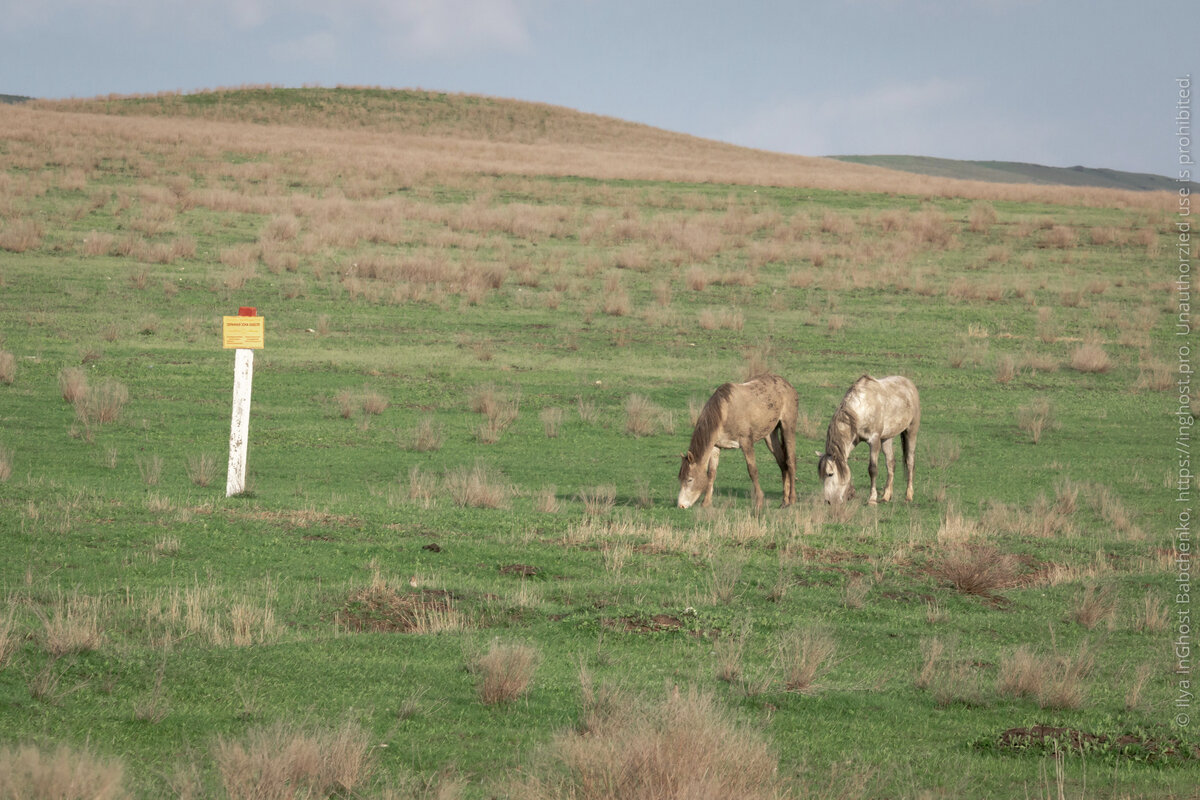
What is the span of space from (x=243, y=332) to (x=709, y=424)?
645 centimetres

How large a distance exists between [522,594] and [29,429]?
12.2 m

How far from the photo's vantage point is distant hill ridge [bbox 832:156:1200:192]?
6447 inches

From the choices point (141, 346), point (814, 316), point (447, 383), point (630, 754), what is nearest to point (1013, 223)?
point (814, 316)

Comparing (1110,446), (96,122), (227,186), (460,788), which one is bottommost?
(460,788)

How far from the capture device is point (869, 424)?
700 inches

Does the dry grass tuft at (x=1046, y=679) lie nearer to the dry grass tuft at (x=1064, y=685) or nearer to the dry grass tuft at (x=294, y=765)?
the dry grass tuft at (x=1064, y=685)

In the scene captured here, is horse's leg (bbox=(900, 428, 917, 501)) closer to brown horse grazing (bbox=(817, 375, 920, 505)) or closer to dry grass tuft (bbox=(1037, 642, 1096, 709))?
brown horse grazing (bbox=(817, 375, 920, 505))

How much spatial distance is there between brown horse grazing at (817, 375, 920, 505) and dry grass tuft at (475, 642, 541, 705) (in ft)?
31.2

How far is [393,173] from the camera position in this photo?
51.6 m

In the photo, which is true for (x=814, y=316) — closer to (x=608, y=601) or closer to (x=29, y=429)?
(x=29, y=429)

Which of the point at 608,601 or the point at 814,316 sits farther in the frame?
the point at 814,316

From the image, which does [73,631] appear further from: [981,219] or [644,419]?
[981,219]

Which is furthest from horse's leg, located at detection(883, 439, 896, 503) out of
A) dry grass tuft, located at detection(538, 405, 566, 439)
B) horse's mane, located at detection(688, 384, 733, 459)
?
dry grass tuft, located at detection(538, 405, 566, 439)

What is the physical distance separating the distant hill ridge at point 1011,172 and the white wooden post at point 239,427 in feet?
509
